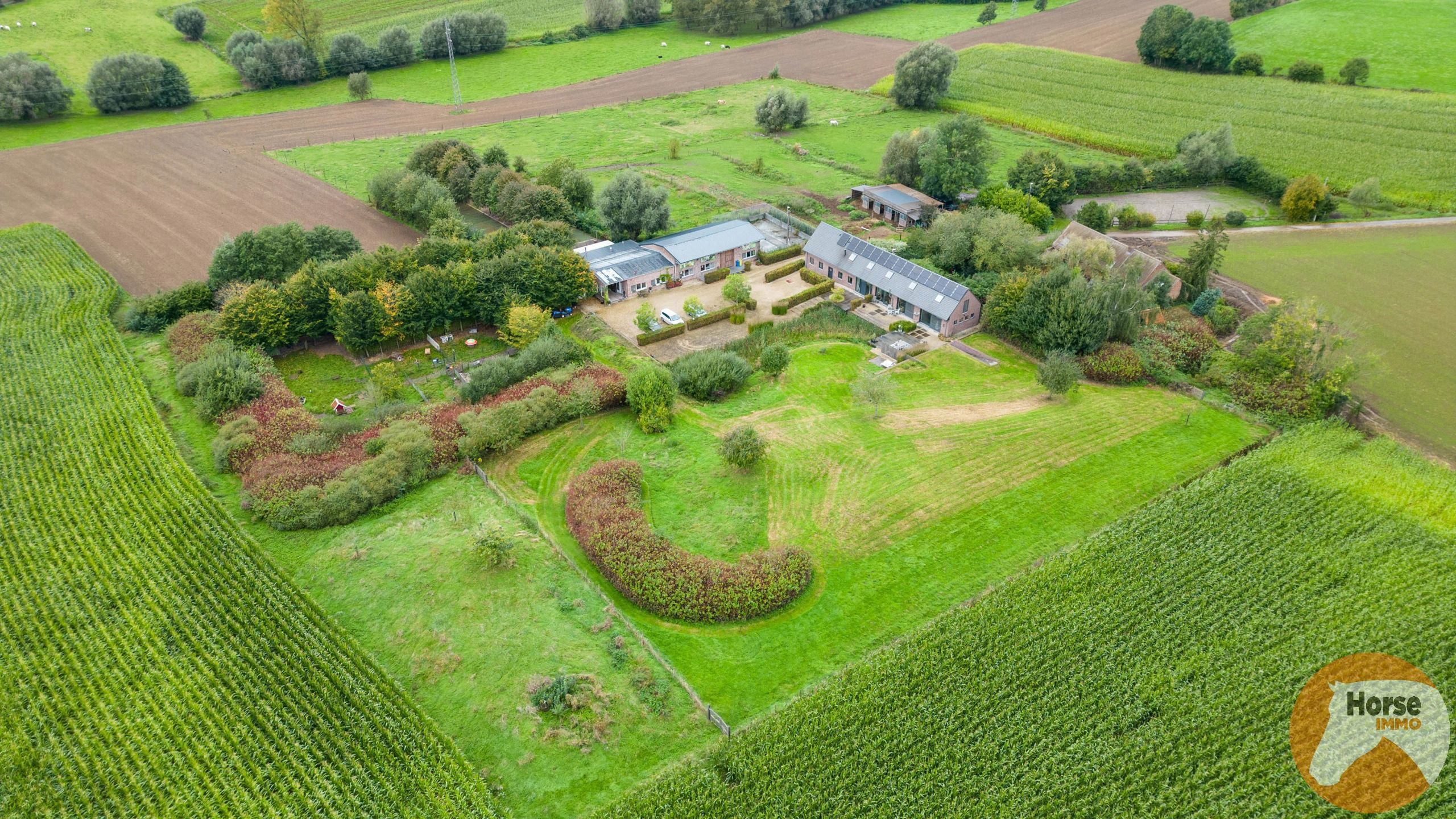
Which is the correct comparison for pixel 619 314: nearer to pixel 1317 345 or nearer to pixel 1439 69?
pixel 1317 345

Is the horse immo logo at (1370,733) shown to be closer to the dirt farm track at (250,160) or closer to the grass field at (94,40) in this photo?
the dirt farm track at (250,160)

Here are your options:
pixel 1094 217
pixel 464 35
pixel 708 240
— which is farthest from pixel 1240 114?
pixel 464 35

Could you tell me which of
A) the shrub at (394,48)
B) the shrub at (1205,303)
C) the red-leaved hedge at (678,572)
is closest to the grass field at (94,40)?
the shrub at (394,48)

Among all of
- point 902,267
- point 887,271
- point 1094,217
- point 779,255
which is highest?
point 1094,217

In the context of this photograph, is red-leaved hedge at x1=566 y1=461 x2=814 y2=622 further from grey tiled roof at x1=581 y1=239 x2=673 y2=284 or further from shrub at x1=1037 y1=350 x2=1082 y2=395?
grey tiled roof at x1=581 y1=239 x2=673 y2=284

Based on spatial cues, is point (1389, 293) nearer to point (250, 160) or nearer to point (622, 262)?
point (622, 262)

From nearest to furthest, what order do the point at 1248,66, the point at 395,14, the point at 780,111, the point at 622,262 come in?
the point at 622,262 → the point at 780,111 → the point at 1248,66 → the point at 395,14

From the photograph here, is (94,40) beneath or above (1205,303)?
above
